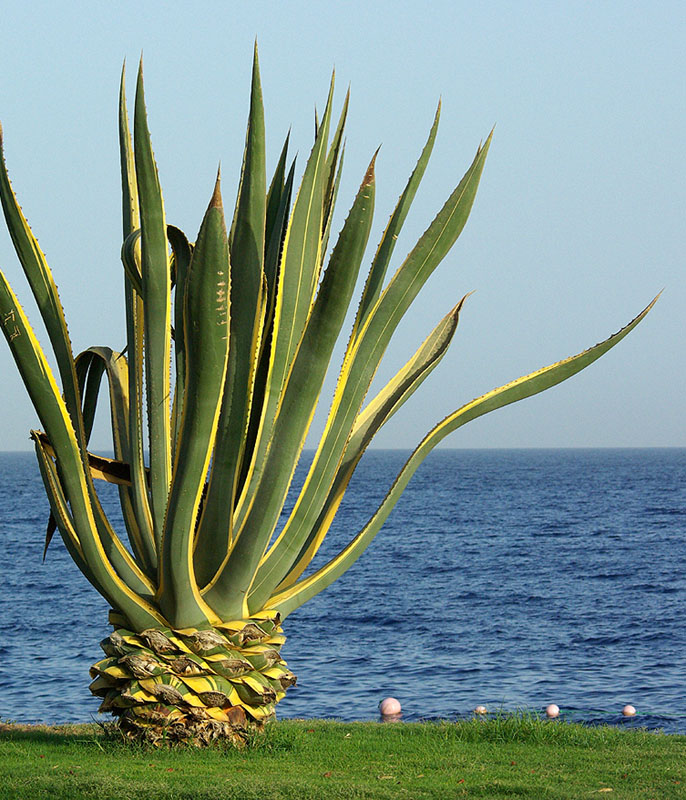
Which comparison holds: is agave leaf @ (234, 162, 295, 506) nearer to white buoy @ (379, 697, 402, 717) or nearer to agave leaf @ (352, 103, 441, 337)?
agave leaf @ (352, 103, 441, 337)

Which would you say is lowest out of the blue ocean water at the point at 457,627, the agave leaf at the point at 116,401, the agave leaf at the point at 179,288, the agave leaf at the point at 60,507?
the blue ocean water at the point at 457,627

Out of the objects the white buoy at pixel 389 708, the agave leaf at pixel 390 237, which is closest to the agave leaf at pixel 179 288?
the agave leaf at pixel 390 237

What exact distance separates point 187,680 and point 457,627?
50.4 ft

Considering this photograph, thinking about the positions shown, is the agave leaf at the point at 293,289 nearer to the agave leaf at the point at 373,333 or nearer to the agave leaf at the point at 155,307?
the agave leaf at the point at 373,333

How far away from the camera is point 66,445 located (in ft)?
15.6

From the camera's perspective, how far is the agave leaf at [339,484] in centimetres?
512

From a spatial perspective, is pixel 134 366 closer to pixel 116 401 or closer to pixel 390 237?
pixel 116 401

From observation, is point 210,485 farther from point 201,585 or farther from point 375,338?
point 375,338

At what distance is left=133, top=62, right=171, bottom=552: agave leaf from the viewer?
4.63 meters

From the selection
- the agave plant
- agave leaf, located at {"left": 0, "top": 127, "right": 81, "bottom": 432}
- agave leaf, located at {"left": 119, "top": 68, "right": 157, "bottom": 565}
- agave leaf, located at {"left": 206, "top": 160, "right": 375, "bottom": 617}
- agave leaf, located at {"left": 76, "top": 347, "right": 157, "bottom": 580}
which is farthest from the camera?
agave leaf, located at {"left": 76, "top": 347, "right": 157, "bottom": 580}

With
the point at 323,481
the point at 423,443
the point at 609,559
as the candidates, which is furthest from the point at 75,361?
the point at 609,559

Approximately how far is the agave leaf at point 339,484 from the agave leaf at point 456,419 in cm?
11

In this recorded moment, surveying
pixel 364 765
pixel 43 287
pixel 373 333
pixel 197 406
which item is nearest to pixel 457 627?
pixel 364 765

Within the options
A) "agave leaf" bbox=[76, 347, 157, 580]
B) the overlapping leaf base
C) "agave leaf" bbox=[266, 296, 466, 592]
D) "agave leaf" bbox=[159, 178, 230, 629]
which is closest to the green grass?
the overlapping leaf base
